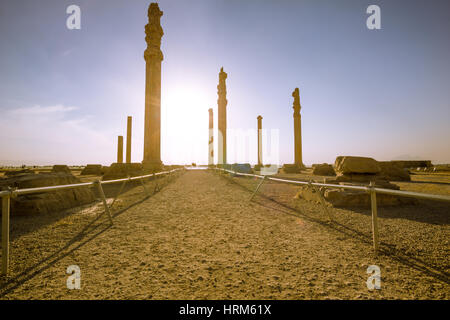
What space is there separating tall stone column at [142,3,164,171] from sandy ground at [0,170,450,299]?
1389 centimetres

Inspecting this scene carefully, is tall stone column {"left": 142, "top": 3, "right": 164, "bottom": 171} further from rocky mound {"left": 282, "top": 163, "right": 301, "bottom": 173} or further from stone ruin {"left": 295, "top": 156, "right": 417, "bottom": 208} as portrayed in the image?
rocky mound {"left": 282, "top": 163, "right": 301, "bottom": 173}

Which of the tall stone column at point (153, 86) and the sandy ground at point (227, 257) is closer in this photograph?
the sandy ground at point (227, 257)

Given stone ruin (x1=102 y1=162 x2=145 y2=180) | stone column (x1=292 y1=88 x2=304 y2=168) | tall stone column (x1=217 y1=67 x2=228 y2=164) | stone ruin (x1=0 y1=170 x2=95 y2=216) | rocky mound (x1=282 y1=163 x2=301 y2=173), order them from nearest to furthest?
stone ruin (x1=0 y1=170 x2=95 y2=216) < stone ruin (x1=102 y1=162 x2=145 y2=180) < rocky mound (x1=282 y1=163 x2=301 y2=173) < stone column (x1=292 y1=88 x2=304 y2=168) < tall stone column (x1=217 y1=67 x2=228 y2=164)

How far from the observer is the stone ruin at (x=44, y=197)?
4762 millimetres

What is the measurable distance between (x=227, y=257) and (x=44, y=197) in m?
5.32

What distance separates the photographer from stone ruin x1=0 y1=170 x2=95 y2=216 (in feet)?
15.6

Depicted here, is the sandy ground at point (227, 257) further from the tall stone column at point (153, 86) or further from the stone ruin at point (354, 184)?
the tall stone column at point (153, 86)

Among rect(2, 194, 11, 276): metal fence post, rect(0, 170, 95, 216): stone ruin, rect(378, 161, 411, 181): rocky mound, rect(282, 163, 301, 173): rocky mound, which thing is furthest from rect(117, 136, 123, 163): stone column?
rect(2, 194, 11, 276): metal fence post

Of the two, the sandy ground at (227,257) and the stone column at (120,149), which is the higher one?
the stone column at (120,149)

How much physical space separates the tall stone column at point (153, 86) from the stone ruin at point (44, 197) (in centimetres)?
1131

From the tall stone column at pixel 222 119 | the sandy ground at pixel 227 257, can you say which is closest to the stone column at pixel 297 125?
the tall stone column at pixel 222 119
